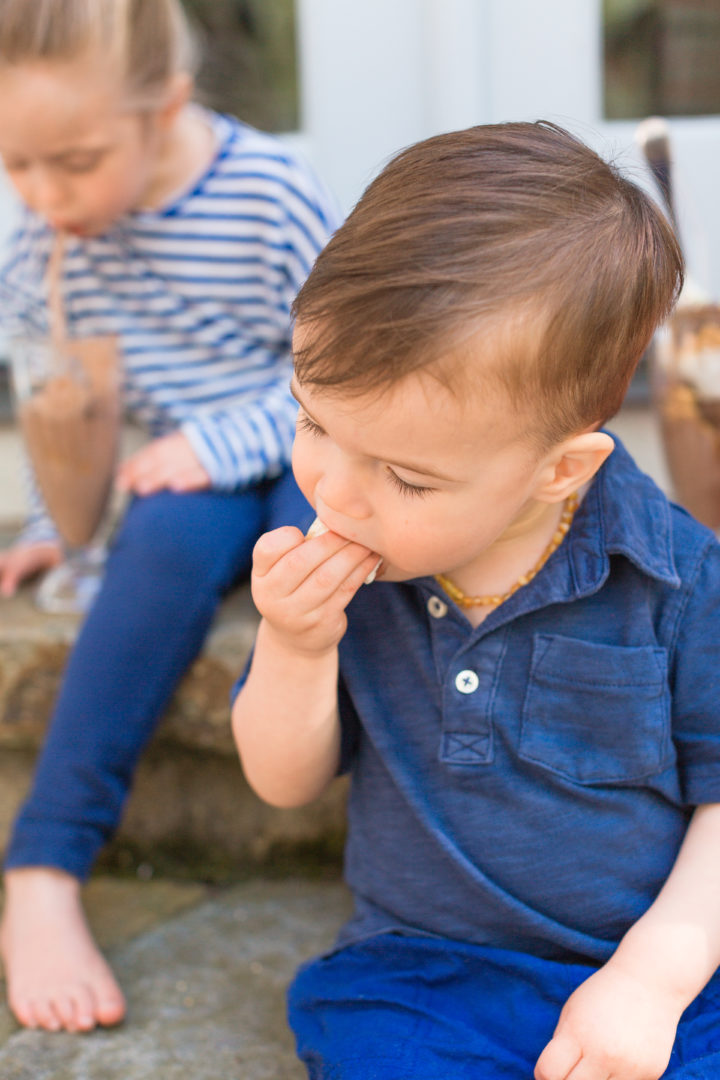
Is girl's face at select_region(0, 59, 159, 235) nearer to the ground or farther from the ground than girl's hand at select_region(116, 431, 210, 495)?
farther from the ground

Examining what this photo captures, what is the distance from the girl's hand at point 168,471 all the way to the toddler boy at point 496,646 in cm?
45

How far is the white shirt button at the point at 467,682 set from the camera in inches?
37.5

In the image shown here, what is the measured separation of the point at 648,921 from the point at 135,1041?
0.55 m

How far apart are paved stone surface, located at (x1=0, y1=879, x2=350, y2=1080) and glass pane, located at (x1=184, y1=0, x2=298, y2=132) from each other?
1381 millimetres

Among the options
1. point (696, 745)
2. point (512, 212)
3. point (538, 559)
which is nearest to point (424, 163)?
point (512, 212)

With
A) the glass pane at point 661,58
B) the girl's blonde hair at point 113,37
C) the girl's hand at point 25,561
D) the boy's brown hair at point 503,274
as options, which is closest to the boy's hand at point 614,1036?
the boy's brown hair at point 503,274

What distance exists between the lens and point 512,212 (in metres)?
0.78

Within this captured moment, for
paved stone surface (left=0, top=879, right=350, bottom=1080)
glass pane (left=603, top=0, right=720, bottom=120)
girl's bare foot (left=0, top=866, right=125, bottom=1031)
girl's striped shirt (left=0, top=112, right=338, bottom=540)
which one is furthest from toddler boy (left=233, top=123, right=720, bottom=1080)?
glass pane (left=603, top=0, right=720, bottom=120)

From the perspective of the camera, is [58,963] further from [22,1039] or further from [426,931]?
[426,931]

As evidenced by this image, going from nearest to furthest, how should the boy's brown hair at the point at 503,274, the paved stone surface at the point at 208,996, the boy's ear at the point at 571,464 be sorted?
the boy's brown hair at the point at 503,274
the boy's ear at the point at 571,464
the paved stone surface at the point at 208,996

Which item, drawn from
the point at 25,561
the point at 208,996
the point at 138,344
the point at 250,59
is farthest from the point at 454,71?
the point at 208,996

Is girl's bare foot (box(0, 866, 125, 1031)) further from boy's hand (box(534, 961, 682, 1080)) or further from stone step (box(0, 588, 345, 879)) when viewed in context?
boy's hand (box(534, 961, 682, 1080))

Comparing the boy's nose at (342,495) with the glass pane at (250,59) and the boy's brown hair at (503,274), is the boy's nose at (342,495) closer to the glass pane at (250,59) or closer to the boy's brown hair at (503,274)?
the boy's brown hair at (503,274)

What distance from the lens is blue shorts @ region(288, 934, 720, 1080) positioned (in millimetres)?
880
